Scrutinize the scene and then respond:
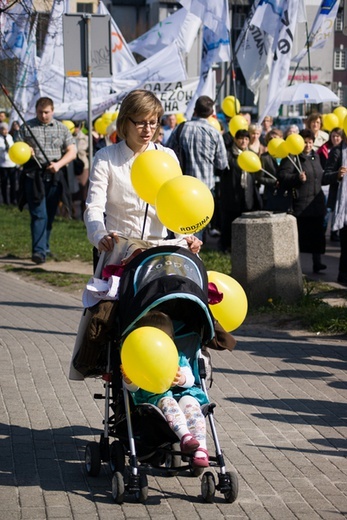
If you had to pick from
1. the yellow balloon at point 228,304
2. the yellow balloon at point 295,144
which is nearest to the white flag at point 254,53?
the yellow balloon at point 295,144

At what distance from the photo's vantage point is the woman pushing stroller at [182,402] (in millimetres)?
5227

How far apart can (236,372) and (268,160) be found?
7498 mm

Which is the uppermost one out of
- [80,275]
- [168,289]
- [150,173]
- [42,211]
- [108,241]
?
[150,173]

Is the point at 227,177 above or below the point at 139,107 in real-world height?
below

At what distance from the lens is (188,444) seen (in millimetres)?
5180

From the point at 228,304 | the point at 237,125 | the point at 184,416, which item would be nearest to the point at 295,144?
the point at 237,125

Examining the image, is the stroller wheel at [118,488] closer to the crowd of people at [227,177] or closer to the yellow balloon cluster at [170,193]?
the yellow balloon cluster at [170,193]

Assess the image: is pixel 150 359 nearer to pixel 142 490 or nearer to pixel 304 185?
pixel 142 490

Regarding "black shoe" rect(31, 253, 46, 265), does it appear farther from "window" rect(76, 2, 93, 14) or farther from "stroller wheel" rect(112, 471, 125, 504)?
"window" rect(76, 2, 93, 14)

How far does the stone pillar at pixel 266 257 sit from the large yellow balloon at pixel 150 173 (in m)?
5.46

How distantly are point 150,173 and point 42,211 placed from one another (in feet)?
29.6

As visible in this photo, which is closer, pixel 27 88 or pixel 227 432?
pixel 227 432

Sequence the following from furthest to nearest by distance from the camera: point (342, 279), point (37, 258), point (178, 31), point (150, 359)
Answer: point (178, 31), point (37, 258), point (342, 279), point (150, 359)

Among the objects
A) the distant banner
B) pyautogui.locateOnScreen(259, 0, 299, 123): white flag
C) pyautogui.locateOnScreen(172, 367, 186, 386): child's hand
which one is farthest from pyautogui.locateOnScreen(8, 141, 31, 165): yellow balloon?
pyautogui.locateOnScreen(172, 367, 186, 386): child's hand
